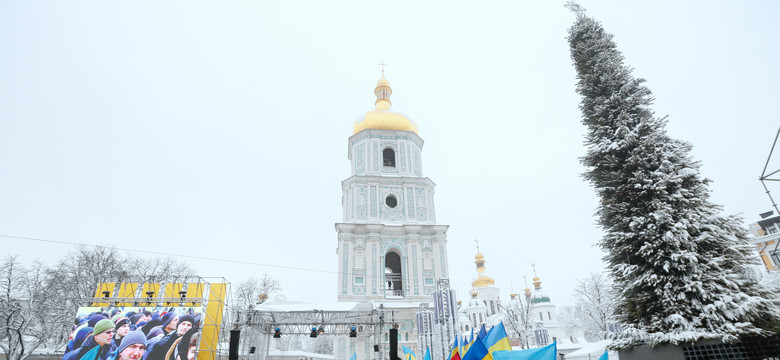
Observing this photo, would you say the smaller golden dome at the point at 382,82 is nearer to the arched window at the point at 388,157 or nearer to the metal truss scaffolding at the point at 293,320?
the arched window at the point at 388,157

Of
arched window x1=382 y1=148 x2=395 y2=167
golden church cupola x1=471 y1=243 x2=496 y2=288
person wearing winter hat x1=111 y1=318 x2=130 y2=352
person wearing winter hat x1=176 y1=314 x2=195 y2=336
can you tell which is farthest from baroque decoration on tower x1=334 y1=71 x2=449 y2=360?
golden church cupola x1=471 y1=243 x2=496 y2=288

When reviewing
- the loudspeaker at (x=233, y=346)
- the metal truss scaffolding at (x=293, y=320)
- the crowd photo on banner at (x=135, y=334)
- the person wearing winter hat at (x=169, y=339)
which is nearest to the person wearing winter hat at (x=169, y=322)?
the crowd photo on banner at (x=135, y=334)

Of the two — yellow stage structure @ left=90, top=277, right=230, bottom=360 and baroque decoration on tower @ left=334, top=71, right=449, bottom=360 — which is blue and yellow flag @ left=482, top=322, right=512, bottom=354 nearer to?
yellow stage structure @ left=90, top=277, right=230, bottom=360

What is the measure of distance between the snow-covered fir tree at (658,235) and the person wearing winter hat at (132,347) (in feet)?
47.7

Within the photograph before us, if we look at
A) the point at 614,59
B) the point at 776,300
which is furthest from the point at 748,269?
the point at 614,59

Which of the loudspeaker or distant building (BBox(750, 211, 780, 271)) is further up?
distant building (BBox(750, 211, 780, 271))

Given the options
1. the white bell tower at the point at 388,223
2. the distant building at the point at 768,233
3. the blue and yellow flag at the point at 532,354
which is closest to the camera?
the blue and yellow flag at the point at 532,354

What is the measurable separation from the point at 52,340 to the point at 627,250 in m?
30.7

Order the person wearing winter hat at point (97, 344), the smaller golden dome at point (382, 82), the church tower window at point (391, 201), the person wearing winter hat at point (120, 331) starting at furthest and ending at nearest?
the smaller golden dome at point (382, 82) < the church tower window at point (391, 201) < the person wearing winter hat at point (120, 331) < the person wearing winter hat at point (97, 344)

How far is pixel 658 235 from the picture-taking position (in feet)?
22.2

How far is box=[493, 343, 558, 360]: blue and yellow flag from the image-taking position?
Result: 5687mm

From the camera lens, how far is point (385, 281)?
82.8 feet

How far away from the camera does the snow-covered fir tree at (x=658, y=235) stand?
6094 millimetres

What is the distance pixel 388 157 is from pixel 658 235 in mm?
24055
